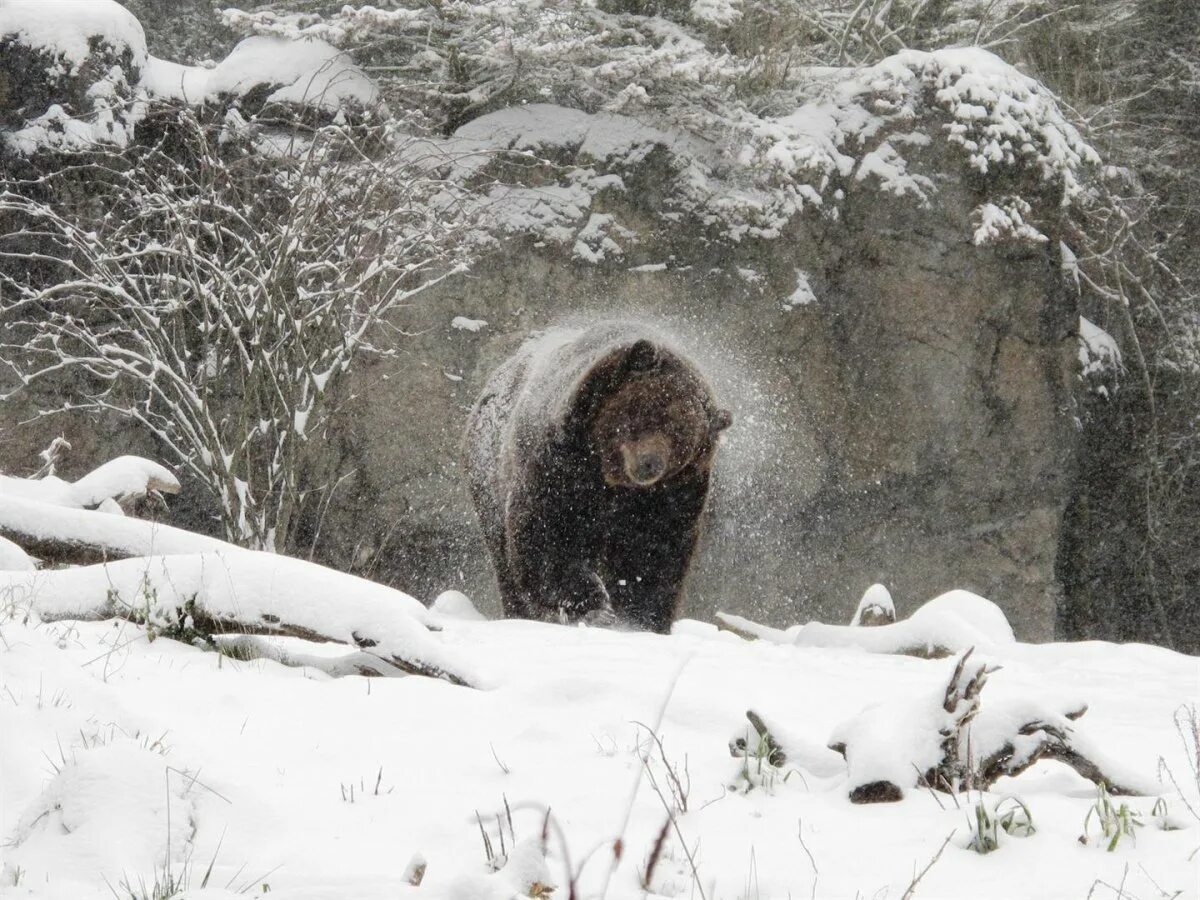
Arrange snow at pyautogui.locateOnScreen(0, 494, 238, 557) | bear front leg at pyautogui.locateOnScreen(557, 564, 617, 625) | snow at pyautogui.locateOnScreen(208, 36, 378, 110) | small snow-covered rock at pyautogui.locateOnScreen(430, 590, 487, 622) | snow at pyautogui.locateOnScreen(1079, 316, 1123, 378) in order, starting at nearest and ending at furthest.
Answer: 1. snow at pyautogui.locateOnScreen(0, 494, 238, 557)
2. small snow-covered rock at pyautogui.locateOnScreen(430, 590, 487, 622)
3. bear front leg at pyautogui.locateOnScreen(557, 564, 617, 625)
4. snow at pyautogui.locateOnScreen(208, 36, 378, 110)
5. snow at pyautogui.locateOnScreen(1079, 316, 1123, 378)

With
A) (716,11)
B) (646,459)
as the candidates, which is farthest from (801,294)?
(646,459)

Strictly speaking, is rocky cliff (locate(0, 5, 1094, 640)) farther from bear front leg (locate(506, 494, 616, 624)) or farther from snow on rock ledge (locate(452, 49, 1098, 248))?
bear front leg (locate(506, 494, 616, 624))

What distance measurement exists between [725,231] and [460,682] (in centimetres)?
748

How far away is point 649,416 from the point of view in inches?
224

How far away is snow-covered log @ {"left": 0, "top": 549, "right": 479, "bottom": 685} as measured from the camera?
109 inches

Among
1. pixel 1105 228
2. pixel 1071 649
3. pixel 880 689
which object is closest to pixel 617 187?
pixel 1105 228

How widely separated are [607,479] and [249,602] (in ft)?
10.2

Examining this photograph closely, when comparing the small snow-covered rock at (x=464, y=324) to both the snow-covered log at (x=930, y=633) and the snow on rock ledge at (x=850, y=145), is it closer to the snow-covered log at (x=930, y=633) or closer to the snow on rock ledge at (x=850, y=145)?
the snow on rock ledge at (x=850, y=145)

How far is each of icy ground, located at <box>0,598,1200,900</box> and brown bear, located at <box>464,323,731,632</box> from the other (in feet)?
9.08

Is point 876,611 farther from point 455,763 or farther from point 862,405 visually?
point 455,763

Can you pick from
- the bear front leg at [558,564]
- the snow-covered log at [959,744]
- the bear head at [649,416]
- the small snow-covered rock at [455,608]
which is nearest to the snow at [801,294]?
the bear head at [649,416]

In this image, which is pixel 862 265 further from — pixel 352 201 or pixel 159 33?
pixel 159 33

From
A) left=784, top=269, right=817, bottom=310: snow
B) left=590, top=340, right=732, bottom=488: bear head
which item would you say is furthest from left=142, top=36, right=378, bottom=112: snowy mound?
left=590, top=340, right=732, bottom=488: bear head

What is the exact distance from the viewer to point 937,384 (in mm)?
9766
